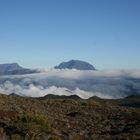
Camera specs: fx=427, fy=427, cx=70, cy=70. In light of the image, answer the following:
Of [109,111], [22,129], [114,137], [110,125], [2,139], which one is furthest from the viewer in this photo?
[109,111]

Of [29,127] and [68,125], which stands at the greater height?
[29,127]

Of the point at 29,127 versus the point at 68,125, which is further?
the point at 68,125

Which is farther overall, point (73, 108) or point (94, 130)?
point (73, 108)

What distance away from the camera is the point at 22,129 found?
36.9m

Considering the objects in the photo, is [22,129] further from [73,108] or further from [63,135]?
[73,108]

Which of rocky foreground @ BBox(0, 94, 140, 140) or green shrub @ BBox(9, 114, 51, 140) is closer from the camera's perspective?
green shrub @ BBox(9, 114, 51, 140)

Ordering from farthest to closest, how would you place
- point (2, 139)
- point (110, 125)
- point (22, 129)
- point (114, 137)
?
1. point (110, 125)
2. point (114, 137)
3. point (22, 129)
4. point (2, 139)

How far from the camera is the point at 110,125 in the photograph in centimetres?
4725

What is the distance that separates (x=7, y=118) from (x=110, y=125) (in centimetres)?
1154

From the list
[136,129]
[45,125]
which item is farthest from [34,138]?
[136,129]

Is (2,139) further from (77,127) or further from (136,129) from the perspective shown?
(136,129)

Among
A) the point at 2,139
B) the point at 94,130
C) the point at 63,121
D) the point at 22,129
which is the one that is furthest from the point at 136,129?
the point at 2,139

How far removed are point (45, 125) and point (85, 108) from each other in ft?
76.0

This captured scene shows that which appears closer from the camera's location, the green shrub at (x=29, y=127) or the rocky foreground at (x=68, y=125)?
the green shrub at (x=29, y=127)
